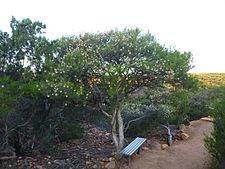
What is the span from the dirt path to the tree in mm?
939

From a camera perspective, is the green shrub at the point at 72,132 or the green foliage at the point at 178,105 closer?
the green shrub at the point at 72,132

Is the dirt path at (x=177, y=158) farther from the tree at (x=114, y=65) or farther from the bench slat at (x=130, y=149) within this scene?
the tree at (x=114, y=65)

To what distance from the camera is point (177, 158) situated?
1005 centimetres

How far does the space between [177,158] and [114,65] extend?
383 cm

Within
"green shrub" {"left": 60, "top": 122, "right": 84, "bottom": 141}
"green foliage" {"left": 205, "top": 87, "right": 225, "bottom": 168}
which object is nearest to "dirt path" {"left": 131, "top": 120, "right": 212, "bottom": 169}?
"green foliage" {"left": 205, "top": 87, "right": 225, "bottom": 168}

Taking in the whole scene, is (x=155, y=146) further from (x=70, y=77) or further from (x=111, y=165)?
(x=70, y=77)

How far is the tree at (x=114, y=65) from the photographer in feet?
26.0

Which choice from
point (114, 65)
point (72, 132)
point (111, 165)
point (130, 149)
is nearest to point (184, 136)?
point (72, 132)

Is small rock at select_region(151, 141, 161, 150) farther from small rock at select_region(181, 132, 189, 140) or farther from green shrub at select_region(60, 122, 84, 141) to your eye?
green shrub at select_region(60, 122, 84, 141)

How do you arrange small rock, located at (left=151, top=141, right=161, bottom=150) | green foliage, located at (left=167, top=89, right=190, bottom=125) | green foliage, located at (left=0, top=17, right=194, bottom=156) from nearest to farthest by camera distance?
green foliage, located at (left=0, top=17, right=194, bottom=156), small rock, located at (left=151, top=141, right=161, bottom=150), green foliage, located at (left=167, top=89, right=190, bottom=125)

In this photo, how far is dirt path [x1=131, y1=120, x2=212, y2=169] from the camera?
30.1ft

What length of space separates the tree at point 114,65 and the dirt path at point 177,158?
3.08 ft

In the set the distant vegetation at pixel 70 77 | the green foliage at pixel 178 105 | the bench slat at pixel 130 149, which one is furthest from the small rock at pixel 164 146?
the distant vegetation at pixel 70 77

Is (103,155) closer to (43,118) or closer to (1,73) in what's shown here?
(43,118)
